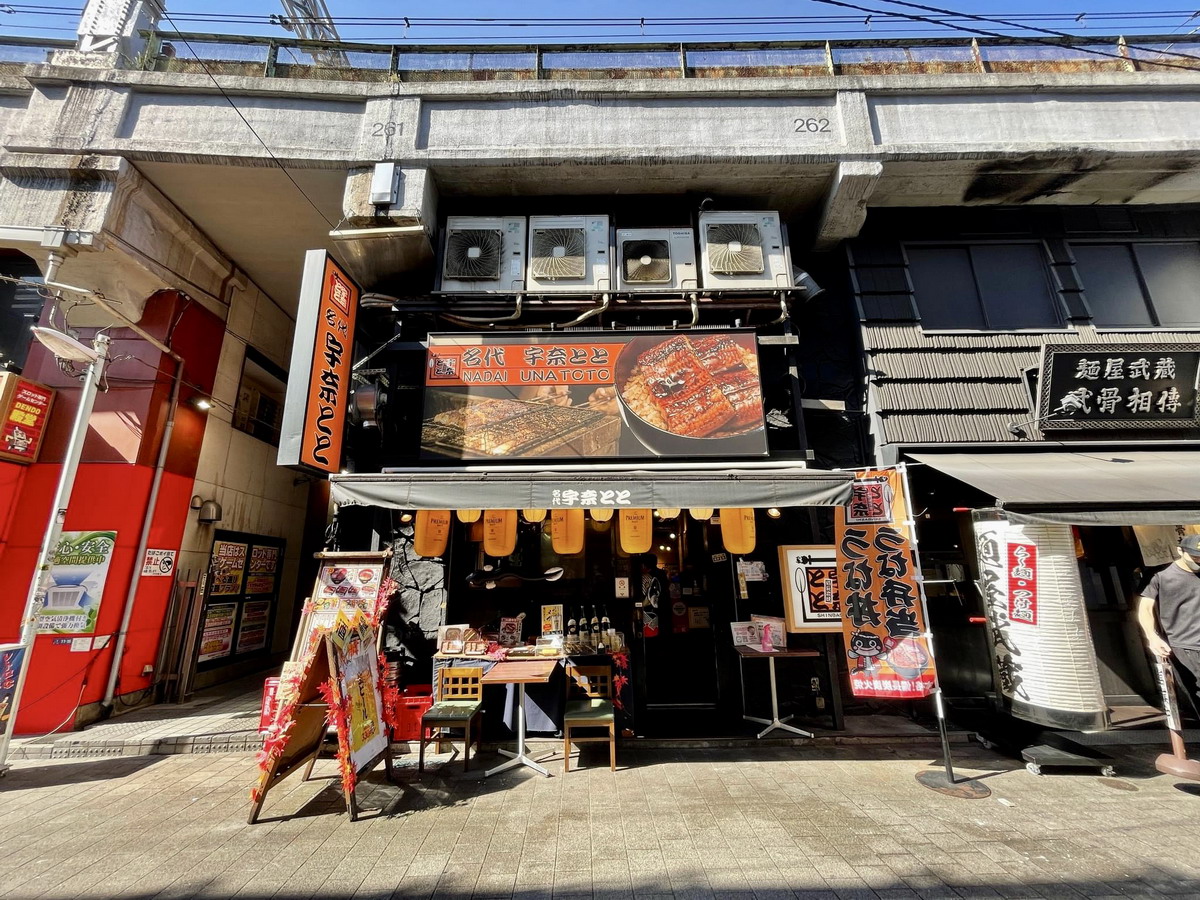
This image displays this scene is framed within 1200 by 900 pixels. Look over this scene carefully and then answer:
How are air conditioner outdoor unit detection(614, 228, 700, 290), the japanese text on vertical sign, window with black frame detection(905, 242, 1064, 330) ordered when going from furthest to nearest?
window with black frame detection(905, 242, 1064, 330), air conditioner outdoor unit detection(614, 228, 700, 290), the japanese text on vertical sign

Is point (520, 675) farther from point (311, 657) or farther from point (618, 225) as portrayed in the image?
point (618, 225)

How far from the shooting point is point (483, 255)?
24.3ft

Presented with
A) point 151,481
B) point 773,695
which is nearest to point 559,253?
point 773,695

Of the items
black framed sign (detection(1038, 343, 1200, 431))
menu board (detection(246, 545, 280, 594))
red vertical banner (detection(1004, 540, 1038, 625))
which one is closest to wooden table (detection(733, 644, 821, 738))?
red vertical banner (detection(1004, 540, 1038, 625))

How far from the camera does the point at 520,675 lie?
507cm

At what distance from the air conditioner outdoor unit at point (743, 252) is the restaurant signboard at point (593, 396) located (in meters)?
0.93

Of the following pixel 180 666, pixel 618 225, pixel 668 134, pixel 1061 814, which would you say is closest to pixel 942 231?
pixel 668 134

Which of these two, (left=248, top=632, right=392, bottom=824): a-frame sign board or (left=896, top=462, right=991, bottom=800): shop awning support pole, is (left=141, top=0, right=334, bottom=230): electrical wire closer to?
(left=248, top=632, right=392, bottom=824): a-frame sign board

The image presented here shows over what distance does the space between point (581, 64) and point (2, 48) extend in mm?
9654

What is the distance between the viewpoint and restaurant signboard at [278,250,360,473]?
5.54 m

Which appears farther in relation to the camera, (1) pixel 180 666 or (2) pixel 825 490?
(1) pixel 180 666

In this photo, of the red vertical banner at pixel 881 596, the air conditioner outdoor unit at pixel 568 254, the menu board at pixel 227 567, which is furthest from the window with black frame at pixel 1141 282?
the menu board at pixel 227 567

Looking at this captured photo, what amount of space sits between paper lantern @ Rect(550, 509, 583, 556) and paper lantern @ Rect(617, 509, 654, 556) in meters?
0.57

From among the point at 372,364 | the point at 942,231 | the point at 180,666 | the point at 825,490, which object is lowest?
the point at 180,666
